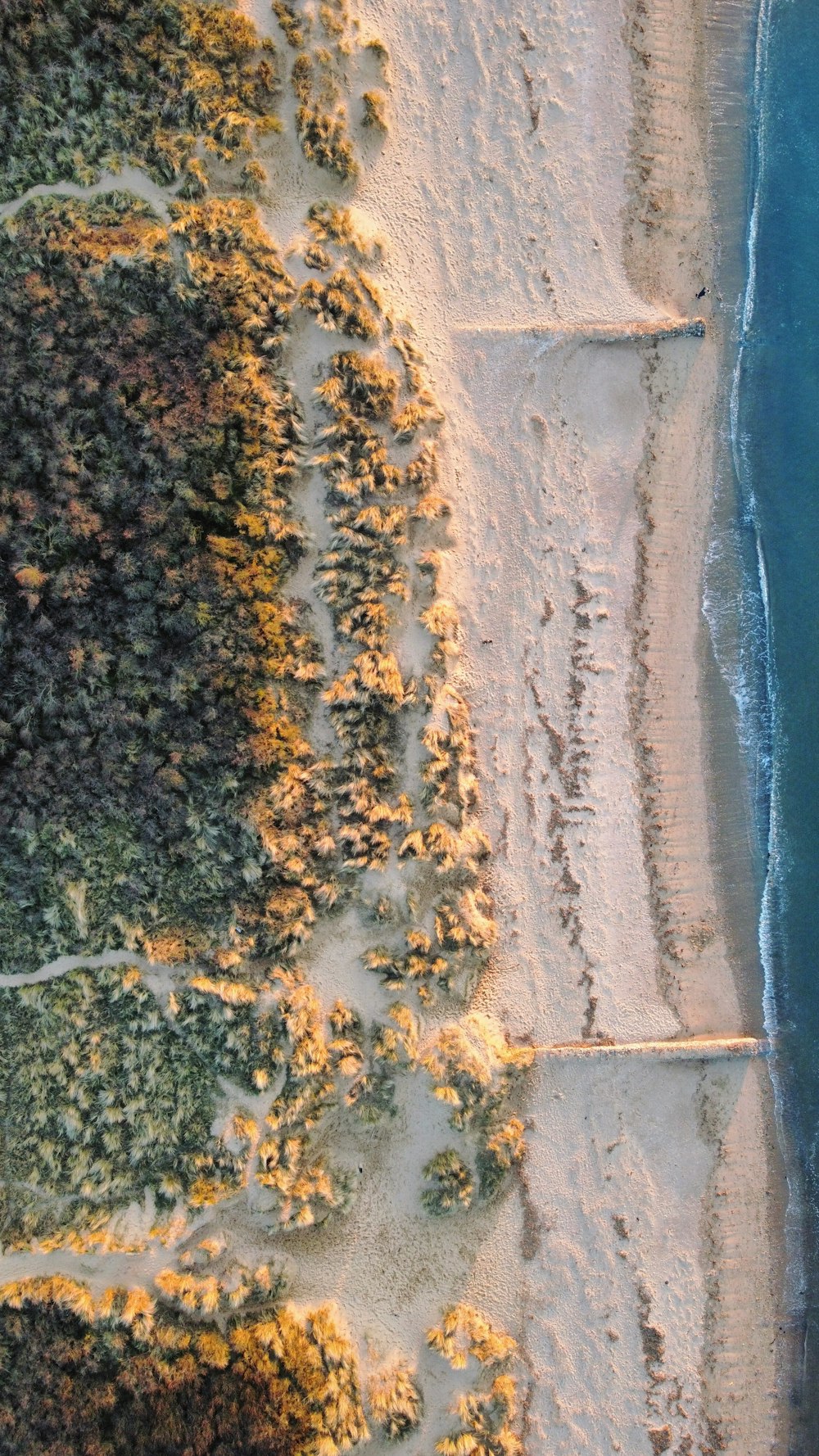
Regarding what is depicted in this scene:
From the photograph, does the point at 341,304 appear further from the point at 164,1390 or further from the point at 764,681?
the point at 164,1390

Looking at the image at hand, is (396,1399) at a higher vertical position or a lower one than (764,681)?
lower

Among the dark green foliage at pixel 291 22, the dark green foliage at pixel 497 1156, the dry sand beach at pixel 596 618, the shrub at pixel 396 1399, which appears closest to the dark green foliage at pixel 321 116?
the dark green foliage at pixel 291 22

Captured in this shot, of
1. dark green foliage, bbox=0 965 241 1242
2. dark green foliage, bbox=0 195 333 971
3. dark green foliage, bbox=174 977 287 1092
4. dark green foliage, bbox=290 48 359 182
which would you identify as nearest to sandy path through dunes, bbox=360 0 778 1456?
dark green foliage, bbox=290 48 359 182

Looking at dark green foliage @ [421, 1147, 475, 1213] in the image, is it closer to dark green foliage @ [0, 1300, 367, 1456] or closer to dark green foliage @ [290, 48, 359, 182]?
dark green foliage @ [0, 1300, 367, 1456]

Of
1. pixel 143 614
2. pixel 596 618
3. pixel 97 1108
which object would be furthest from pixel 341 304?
pixel 97 1108

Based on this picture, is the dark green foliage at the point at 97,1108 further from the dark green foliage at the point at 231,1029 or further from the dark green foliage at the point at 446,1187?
the dark green foliage at the point at 446,1187

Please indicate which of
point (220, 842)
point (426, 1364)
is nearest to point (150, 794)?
point (220, 842)
